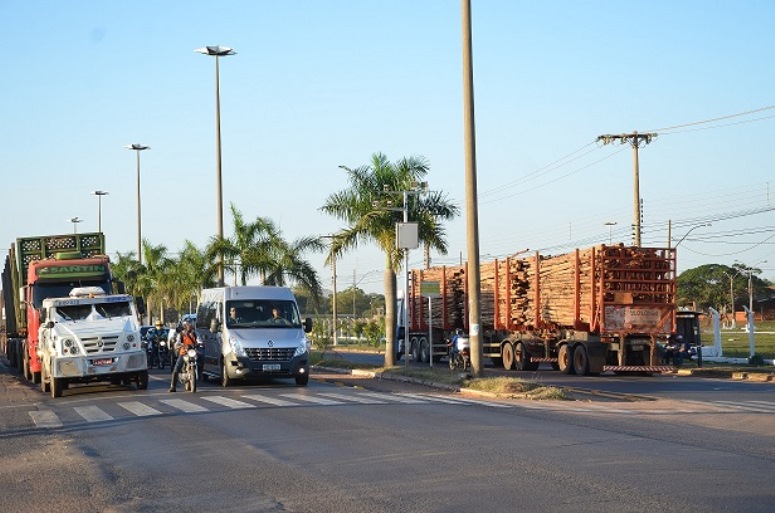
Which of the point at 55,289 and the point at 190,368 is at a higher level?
the point at 55,289

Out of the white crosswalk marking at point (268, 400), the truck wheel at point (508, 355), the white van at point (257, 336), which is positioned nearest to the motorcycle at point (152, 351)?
the white van at point (257, 336)

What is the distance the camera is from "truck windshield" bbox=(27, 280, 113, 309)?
3083cm

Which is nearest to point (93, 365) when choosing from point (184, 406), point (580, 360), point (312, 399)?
point (184, 406)

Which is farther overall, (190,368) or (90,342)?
(190,368)

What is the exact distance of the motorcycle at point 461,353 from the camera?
37.1 m

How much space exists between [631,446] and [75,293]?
699 inches

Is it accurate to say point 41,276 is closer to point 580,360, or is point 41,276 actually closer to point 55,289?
point 55,289

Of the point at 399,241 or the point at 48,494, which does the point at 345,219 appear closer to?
the point at 399,241

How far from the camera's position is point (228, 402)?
912 inches

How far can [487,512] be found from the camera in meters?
9.95

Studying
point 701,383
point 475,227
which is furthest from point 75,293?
point 701,383

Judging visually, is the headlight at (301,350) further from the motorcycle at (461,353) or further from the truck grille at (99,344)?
the motorcycle at (461,353)

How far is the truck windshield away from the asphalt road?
819 cm

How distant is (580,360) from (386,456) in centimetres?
2246
